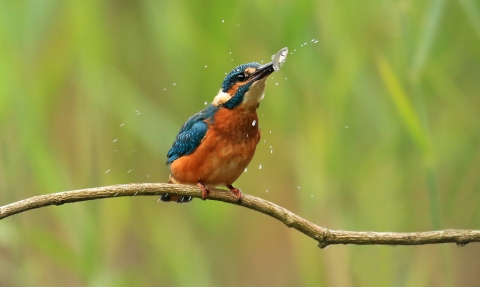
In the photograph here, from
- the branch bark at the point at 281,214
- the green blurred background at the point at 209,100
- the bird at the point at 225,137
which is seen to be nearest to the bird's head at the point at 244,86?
the bird at the point at 225,137

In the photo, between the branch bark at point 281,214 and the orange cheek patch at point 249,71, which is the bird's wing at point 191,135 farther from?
the branch bark at point 281,214

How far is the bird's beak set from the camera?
7.39ft

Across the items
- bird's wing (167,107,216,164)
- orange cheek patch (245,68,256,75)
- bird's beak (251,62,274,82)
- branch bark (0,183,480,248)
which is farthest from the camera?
bird's wing (167,107,216,164)

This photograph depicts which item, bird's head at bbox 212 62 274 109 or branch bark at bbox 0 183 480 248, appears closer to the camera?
branch bark at bbox 0 183 480 248

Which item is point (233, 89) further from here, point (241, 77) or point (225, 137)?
point (225, 137)

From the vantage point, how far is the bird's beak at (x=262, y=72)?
225cm

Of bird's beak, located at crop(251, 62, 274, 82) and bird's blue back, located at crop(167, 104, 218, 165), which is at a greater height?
bird's beak, located at crop(251, 62, 274, 82)

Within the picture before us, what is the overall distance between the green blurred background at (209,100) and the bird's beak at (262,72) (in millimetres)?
254

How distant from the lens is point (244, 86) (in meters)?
2.41

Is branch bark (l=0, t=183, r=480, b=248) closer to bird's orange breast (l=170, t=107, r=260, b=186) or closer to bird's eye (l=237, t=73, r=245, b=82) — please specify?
bird's orange breast (l=170, t=107, r=260, b=186)

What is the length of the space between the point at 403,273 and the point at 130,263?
1.43 metres

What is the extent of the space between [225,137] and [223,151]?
6cm

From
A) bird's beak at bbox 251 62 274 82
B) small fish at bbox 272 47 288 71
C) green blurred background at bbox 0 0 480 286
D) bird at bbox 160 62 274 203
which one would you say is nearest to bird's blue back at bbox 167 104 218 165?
bird at bbox 160 62 274 203

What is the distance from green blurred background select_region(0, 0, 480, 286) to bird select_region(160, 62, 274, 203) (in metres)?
0.21
